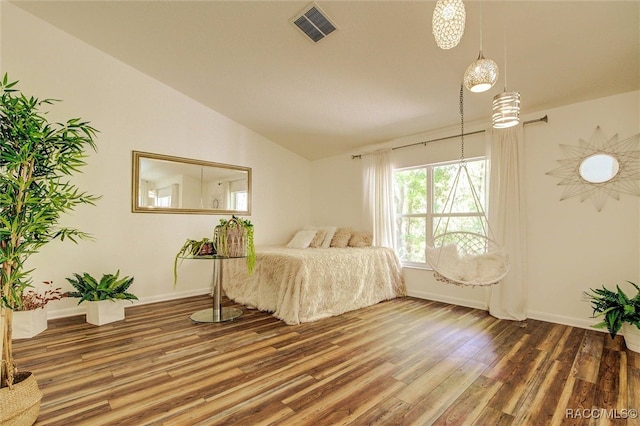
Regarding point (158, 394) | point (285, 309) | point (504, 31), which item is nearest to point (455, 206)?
point (504, 31)

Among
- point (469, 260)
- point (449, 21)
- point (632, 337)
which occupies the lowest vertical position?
point (632, 337)

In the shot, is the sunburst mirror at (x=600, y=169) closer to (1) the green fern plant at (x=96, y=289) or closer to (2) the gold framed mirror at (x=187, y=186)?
(2) the gold framed mirror at (x=187, y=186)

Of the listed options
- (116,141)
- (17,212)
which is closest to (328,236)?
(116,141)

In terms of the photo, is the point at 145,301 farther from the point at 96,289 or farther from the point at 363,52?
the point at 363,52

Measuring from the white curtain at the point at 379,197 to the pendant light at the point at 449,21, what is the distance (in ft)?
9.93

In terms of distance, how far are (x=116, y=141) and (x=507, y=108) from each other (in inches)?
159

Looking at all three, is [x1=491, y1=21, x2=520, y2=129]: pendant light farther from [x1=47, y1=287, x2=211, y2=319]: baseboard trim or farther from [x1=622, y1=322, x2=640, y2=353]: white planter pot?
[x1=47, y1=287, x2=211, y2=319]: baseboard trim

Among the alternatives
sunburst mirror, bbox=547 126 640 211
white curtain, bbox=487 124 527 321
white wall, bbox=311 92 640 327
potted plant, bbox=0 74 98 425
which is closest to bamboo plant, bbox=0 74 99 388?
potted plant, bbox=0 74 98 425

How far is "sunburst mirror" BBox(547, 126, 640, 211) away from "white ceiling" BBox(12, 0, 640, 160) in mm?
488

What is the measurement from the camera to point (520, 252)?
10.5 ft

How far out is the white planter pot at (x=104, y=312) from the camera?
294 centimetres

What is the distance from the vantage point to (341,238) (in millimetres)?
4359

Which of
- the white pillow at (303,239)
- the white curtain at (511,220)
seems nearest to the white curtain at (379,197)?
the white pillow at (303,239)

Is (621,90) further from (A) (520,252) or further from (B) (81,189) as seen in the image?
(B) (81,189)
